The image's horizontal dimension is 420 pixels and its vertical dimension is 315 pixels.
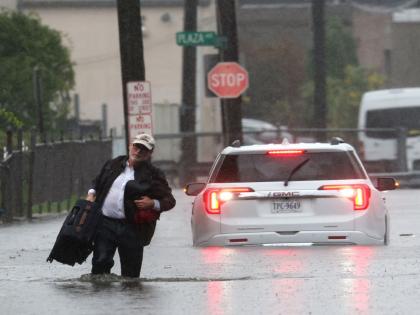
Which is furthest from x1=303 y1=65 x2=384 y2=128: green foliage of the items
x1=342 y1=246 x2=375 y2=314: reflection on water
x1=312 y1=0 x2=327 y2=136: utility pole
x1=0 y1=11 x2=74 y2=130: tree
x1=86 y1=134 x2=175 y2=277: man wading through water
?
x1=86 y1=134 x2=175 y2=277: man wading through water

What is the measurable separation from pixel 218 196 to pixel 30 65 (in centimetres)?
2351

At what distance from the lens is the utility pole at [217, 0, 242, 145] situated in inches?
1331

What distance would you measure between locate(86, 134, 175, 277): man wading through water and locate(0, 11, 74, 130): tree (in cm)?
2472

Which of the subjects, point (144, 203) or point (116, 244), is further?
point (116, 244)

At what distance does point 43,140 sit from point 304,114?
43.0 metres

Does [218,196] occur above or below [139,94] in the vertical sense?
below

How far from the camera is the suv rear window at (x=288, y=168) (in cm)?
1769

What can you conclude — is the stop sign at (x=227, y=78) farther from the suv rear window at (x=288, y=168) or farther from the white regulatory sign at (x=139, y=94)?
the suv rear window at (x=288, y=168)

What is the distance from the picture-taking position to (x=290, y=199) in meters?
17.6

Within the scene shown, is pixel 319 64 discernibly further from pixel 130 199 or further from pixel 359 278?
pixel 130 199

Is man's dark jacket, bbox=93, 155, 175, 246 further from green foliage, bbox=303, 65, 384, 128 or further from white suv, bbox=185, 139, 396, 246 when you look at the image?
green foliage, bbox=303, 65, 384, 128

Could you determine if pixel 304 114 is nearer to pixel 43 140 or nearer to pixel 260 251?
pixel 43 140

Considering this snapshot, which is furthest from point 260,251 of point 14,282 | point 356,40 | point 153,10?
point 356,40

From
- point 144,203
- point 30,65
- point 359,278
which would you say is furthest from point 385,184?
point 30,65
